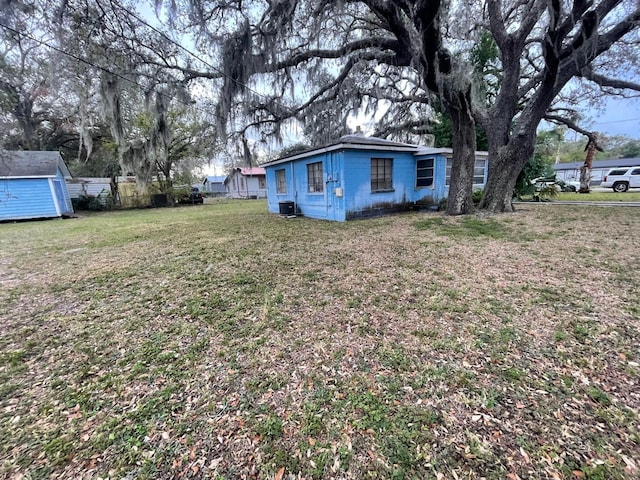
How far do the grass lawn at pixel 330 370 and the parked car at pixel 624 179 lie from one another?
16.9 m

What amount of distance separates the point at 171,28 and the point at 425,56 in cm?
493

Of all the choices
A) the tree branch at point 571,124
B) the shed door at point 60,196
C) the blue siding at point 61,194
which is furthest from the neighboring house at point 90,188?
the tree branch at point 571,124

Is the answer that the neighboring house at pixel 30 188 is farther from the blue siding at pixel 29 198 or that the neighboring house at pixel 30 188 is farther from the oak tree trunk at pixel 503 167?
the oak tree trunk at pixel 503 167

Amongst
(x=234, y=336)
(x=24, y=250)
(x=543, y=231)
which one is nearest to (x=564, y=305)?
(x=234, y=336)

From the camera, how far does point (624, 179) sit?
15.1m

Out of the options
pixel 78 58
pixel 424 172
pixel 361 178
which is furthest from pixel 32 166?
pixel 424 172

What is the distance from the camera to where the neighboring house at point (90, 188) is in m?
16.6

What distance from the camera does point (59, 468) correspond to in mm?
1287

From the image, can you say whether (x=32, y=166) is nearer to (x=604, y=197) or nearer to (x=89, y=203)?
(x=89, y=203)

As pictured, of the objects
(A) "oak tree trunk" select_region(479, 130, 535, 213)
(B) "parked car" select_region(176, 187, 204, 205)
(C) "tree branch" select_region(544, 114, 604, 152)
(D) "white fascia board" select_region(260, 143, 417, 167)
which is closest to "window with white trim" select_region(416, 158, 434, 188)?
(D) "white fascia board" select_region(260, 143, 417, 167)

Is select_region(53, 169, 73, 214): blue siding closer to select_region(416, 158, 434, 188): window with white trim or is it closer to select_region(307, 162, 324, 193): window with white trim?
select_region(307, 162, 324, 193): window with white trim

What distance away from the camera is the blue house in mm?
7809

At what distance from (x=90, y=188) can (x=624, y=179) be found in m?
32.3

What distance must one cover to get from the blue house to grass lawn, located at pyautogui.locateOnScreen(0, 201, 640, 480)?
4.27 metres
